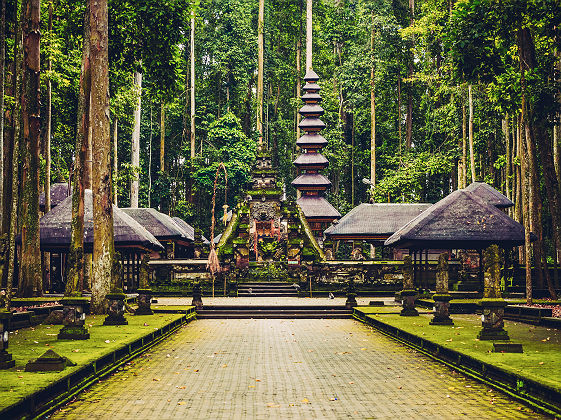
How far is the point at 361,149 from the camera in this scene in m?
56.1

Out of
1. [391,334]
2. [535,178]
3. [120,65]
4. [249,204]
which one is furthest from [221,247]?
[391,334]

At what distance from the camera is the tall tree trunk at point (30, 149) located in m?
17.1

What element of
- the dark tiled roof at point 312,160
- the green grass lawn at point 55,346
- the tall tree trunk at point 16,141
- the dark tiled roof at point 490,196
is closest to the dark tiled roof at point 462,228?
the dark tiled roof at point 490,196

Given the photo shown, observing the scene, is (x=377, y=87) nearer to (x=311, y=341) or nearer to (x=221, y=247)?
(x=221, y=247)

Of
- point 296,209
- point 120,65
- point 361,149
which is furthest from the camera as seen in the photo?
point 361,149

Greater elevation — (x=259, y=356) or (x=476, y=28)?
(x=476, y=28)

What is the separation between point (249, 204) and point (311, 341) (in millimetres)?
23028

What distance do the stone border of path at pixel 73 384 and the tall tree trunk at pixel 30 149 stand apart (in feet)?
23.5

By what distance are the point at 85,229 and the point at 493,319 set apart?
1637cm

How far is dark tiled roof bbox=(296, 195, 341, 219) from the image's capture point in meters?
43.2

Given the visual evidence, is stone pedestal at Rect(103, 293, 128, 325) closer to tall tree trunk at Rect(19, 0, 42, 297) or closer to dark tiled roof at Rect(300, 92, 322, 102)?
tall tree trunk at Rect(19, 0, 42, 297)

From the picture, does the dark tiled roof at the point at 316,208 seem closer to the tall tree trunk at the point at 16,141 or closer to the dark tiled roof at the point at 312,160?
the dark tiled roof at the point at 312,160

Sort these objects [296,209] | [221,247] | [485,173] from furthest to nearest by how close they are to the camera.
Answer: [485,173] → [296,209] → [221,247]

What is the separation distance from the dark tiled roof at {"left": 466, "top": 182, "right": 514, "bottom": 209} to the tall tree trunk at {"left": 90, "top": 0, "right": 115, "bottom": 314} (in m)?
18.4
